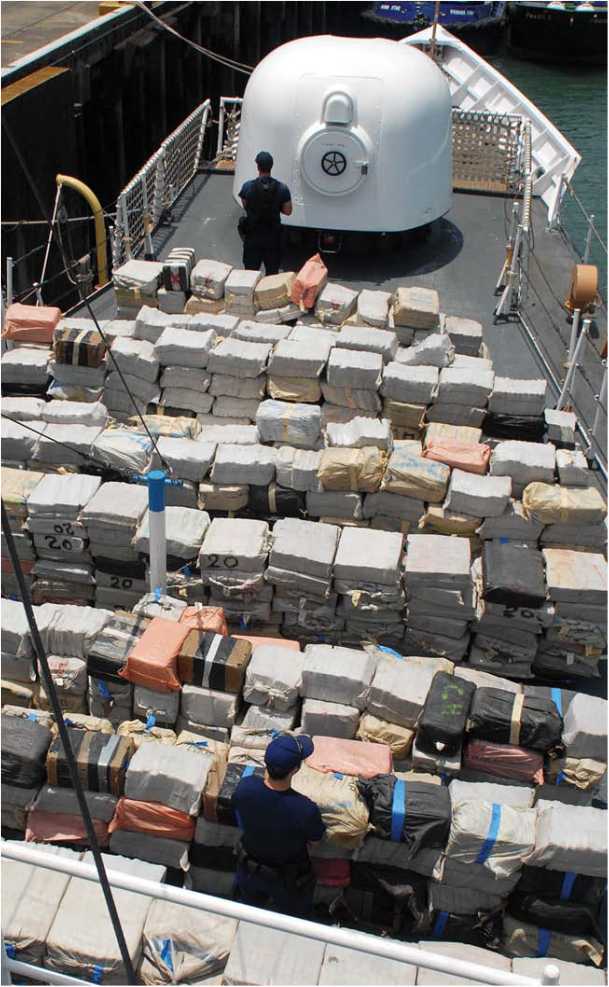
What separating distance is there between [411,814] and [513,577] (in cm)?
216

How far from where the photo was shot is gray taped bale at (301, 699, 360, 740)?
214 inches

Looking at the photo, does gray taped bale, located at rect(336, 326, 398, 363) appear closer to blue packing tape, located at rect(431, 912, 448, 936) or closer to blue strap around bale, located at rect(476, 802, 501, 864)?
blue strap around bale, located at rect(476, 802, 501, 864)

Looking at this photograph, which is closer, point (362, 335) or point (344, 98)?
point (362, 335)

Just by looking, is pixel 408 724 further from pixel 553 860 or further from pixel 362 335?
pixel 362 335

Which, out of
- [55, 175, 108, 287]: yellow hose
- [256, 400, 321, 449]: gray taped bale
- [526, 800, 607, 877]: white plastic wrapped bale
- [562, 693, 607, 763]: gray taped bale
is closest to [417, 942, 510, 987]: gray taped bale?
[526, 800, 607, 877]: white plastic wrapped bale

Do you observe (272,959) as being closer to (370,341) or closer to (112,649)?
(112,649)

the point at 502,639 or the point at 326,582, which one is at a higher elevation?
the point at 326,582

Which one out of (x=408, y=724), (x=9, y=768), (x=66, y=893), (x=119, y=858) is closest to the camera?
(x=66, y=893)

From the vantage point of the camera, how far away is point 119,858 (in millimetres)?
4668

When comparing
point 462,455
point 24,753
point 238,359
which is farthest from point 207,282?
point 24,753

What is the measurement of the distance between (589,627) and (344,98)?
266 inches

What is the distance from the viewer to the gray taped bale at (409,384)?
7.87 metres

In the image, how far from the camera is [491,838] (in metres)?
4.63

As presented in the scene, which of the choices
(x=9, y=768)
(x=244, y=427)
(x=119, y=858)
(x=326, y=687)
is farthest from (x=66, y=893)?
(x=244, y=427)
